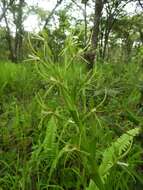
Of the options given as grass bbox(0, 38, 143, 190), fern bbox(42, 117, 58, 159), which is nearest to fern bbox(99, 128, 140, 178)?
grass bbox(0, 38, 143, 190)

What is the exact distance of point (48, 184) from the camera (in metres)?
1.79

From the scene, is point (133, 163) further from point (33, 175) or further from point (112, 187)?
point (33, 175)

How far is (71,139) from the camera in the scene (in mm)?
1228

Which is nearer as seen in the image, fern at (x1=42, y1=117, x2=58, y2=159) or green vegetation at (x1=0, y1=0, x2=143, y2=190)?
green vegetation at (x1=0, y1=0, x2=143, y2=190)

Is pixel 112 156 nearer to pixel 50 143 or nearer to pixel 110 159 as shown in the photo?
pixel 110 159

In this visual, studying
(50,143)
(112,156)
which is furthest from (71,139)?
(50,143)

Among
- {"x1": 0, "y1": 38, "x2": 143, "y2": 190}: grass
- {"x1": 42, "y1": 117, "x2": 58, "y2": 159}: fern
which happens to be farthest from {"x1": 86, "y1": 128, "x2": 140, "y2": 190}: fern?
{"x1": 42, "y1": 117, "x2": 58, "y2": 159}: fern

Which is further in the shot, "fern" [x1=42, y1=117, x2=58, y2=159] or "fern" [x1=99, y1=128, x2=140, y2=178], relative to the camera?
"fern" [x1=42, y1=117, x2=58, y2=159]

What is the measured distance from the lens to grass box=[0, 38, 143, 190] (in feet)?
3.98

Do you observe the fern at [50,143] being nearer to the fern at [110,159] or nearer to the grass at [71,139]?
the grass at [71,139]

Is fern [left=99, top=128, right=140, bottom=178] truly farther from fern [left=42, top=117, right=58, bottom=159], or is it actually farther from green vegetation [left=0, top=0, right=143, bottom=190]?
fern [left=42, top=117, right=58, bottom=159]

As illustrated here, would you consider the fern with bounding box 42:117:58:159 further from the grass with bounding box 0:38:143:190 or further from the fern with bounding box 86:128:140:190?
the fern with bounding box 86:128:140:190

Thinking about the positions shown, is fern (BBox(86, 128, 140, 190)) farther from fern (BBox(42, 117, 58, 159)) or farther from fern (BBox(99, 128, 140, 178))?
fern (BBox(42, 117, 58, 159))

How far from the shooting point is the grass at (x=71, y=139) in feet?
3.98
